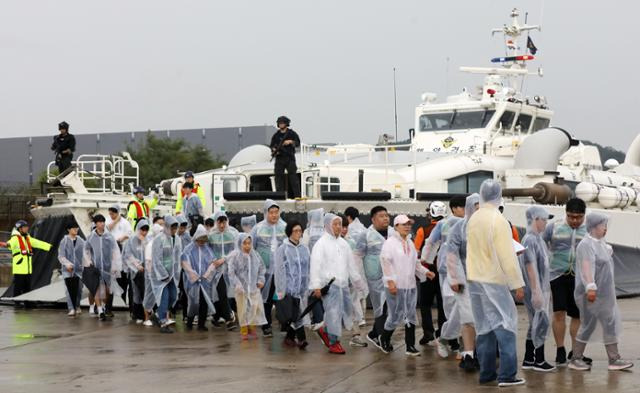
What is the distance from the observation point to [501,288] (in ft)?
29.2

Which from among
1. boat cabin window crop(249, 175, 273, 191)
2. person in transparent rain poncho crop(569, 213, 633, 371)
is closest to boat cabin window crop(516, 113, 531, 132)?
boat cabin window crop(249, 175, 273, 191)

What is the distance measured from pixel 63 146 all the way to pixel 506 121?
9.37 metres

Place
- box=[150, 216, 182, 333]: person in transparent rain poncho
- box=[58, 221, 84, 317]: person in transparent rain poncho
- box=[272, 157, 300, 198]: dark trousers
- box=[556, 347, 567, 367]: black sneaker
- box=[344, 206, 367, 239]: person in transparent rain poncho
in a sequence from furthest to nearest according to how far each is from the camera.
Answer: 1. box=[272, 157, 300, 198]: dark trousers
2. box=[58, 221, 84, 317]: person in transparent rain poncho
3. box=[344, 206, 367, 239]: person in transparent rain poncho
4. box=[150, 216, 182, 333]: person in transparent rain poncho
5. box=[556, 347, 567, 367]: black sneaker

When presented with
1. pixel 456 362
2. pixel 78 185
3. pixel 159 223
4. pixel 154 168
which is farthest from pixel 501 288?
pixel 154 168

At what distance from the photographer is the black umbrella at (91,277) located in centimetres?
1623

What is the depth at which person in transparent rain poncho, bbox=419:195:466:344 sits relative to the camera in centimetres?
1097

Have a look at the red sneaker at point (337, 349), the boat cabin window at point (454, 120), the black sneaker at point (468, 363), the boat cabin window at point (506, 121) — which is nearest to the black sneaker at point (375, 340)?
the red sneaker at point (337, 349)

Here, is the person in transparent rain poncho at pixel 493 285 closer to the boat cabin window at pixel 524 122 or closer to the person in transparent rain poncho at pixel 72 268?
the person in transparent rain poncho at pixel 72 268

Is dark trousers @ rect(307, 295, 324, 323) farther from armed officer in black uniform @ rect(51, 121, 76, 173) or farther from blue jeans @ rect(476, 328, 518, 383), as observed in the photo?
armed officer in black uniform @ rect(51, 121, 76, 173)

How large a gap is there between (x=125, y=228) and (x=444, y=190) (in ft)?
19.0

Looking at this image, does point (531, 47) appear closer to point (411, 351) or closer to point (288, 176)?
point (288, 176)

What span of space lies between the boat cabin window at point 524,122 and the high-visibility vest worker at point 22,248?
34.7ft

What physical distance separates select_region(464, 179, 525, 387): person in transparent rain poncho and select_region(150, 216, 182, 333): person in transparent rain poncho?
5992 millimetres

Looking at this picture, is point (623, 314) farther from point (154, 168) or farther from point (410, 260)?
point (154, 168)
